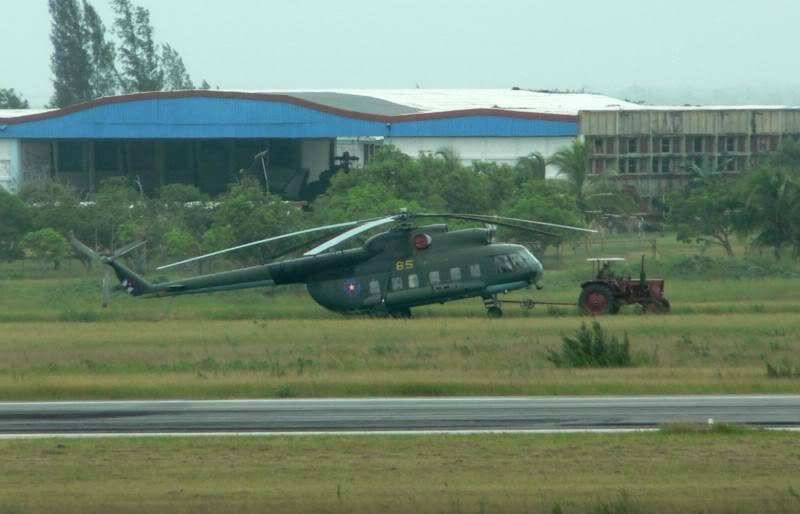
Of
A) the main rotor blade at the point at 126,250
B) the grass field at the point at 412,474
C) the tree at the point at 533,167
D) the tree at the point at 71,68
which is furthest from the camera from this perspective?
the tree at the point at 71,68

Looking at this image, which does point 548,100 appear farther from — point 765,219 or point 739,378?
point 739,378

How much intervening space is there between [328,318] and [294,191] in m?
54.2

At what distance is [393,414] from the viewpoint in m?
23.2

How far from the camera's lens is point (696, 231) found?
57.9 metres

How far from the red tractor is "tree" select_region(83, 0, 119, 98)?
117 m

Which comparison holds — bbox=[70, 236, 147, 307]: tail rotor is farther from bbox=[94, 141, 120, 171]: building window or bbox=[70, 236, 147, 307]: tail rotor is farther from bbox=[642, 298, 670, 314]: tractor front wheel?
bbox=[94, 141, 120, 171]: building window

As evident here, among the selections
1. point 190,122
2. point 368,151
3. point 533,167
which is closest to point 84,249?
point 533,167

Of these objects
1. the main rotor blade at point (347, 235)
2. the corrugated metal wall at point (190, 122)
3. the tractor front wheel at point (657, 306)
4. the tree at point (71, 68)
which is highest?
the tree at point (71, 68)

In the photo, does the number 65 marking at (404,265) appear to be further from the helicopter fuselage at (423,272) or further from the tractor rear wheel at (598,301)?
the tractor rear wheel at (598,301)

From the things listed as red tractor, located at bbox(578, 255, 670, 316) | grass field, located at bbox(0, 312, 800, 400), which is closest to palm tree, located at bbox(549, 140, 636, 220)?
red tractor, located at bbox(578, 255, 670, 316)

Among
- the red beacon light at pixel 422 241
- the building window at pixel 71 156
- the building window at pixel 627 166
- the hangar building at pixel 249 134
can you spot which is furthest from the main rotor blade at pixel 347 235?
the building window at pixel 71 156

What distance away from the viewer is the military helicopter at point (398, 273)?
127 feet

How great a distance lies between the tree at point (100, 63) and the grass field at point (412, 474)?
134370mm

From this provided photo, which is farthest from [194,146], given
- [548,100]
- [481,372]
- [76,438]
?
[76,438]
